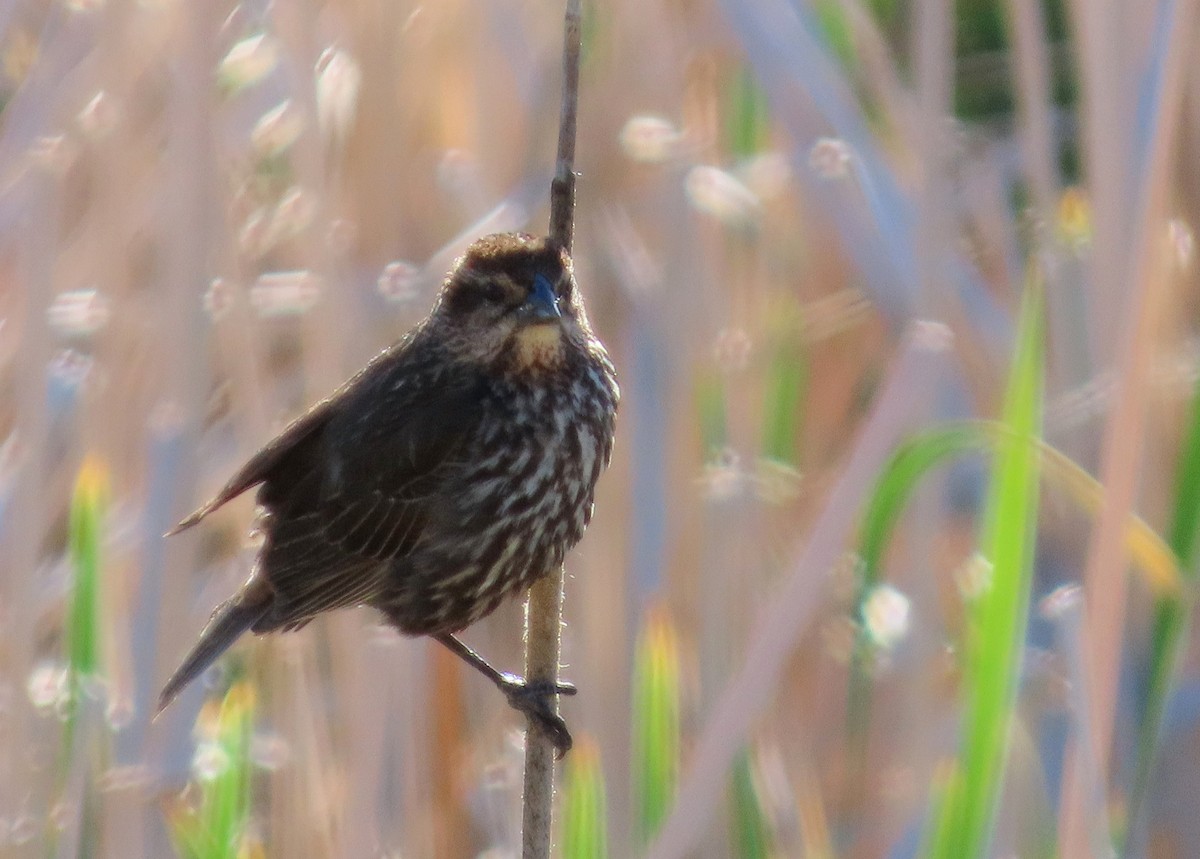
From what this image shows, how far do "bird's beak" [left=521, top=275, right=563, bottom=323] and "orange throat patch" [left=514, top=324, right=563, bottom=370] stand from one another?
0.12 meters

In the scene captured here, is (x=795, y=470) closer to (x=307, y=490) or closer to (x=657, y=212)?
(x=657, y=212)

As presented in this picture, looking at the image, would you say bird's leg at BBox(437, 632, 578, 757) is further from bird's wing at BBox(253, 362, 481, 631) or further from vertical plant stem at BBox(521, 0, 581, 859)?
bird's wing at BBox(253, 362, 481, 631)

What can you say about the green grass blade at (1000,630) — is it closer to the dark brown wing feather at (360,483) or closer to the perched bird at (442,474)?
the perched bird at (442,474)

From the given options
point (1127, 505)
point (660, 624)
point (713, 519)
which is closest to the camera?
point (1127, 505)

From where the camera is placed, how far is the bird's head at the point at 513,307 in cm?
201

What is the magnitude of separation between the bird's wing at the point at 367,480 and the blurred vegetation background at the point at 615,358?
0.16 m

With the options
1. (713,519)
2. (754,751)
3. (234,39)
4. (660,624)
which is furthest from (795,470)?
(234,39)

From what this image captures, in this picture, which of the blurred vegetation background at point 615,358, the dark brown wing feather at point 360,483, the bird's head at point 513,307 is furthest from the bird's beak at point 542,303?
the blurred vegetation background at point 615,358

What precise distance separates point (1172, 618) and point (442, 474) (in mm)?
958

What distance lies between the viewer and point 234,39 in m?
2.41

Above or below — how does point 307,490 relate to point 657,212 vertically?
below

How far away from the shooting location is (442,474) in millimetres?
2221

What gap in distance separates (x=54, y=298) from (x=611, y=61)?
0.88 meters

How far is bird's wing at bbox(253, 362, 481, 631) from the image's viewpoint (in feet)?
7.18
